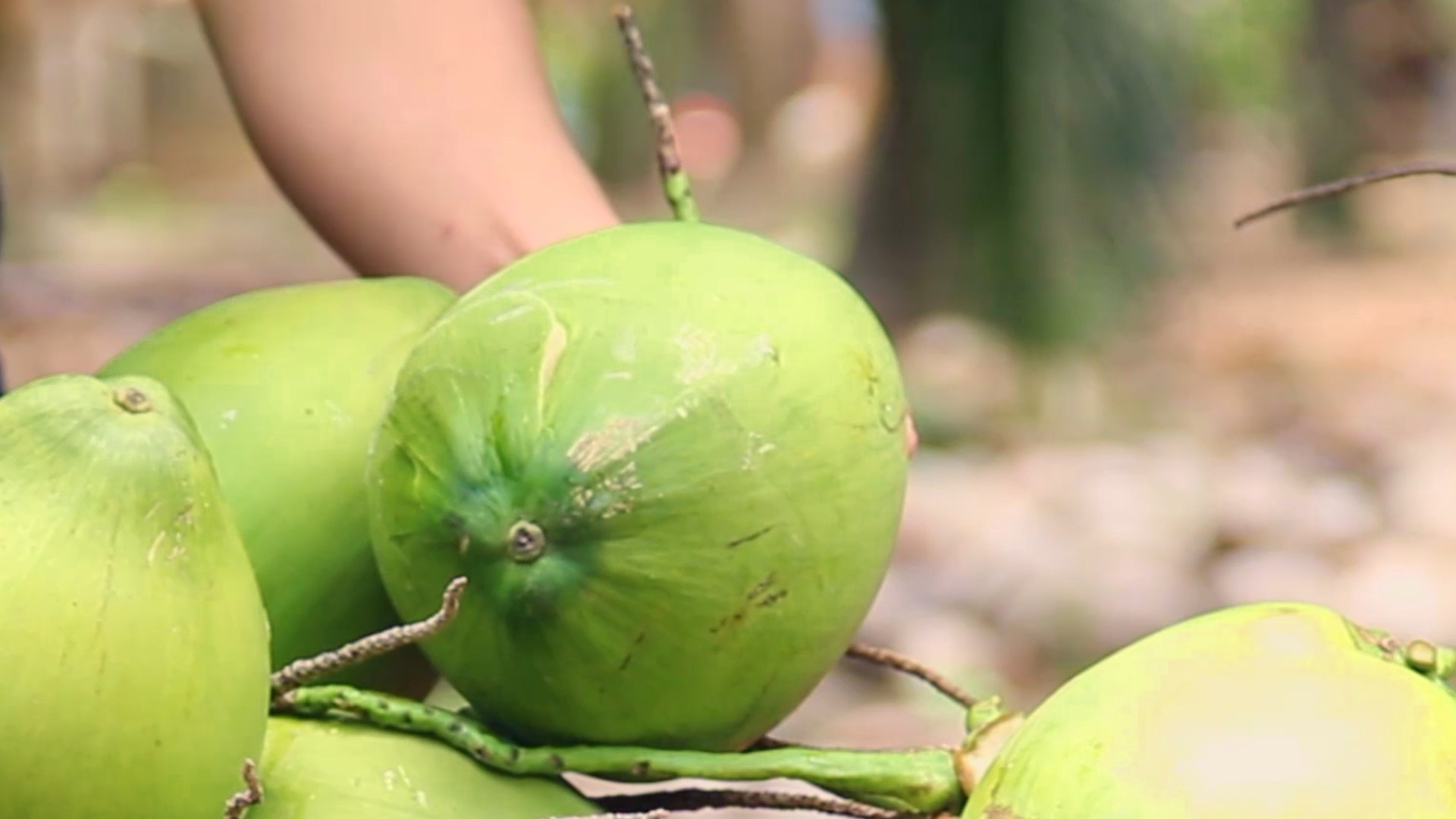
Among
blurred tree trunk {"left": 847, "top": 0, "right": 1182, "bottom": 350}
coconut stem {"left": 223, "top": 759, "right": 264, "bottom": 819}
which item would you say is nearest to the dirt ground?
blurred tree trunk {"left": 847, "top": 0, "right": 1182, "bottom": 350}

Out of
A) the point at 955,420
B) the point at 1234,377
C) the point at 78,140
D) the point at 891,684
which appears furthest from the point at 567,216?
the point at 78,140

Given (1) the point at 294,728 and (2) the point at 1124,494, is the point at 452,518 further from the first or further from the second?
(2) the point at 1124,494

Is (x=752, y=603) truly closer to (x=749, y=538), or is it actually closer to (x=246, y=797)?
(x=749, y=538)

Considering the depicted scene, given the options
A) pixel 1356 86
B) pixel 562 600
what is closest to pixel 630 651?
pixel 562 600

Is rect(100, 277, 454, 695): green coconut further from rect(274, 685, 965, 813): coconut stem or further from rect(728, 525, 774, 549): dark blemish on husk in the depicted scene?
rect(728, 525, 774, 549): dark blemish on husk

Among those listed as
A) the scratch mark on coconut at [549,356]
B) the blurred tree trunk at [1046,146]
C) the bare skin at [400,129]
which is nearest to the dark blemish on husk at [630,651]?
the scratch mark on coconut at [549,356]
